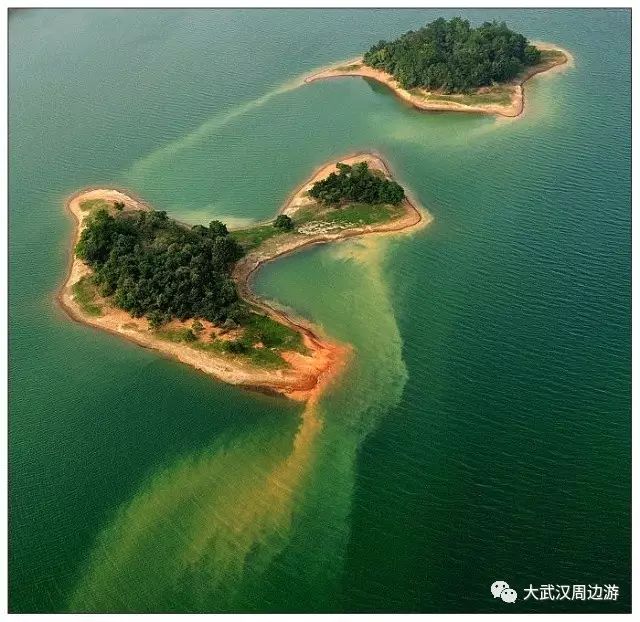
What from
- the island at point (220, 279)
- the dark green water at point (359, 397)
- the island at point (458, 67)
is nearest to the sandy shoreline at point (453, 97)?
the island at point (458, 67)

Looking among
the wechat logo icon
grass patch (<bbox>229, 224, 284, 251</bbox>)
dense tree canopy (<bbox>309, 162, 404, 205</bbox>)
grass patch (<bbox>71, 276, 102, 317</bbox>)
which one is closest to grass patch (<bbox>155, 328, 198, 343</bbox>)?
grass patch (<bbox>71, 276, 102, 317</bbox>)

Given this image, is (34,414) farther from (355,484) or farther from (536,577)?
(536,577)

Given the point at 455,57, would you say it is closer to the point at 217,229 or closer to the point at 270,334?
the point at 217,229

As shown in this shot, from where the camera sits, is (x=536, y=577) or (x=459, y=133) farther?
(x=459, y=133)

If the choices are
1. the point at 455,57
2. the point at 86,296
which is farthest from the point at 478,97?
the point at 86,296

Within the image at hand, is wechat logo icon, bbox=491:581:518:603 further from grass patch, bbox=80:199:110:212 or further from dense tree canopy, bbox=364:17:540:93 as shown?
dense tree canopy, bbox=364:17:540:93

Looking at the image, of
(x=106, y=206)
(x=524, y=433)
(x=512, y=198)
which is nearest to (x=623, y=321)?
(x=524, y=433)

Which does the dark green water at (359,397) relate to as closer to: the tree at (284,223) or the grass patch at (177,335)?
the grass patch at (177,335)
